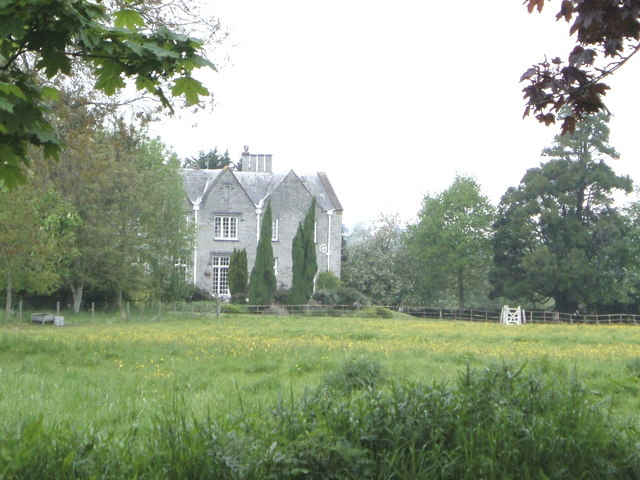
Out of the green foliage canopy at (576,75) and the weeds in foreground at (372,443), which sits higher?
the green foliage canopy at (576,75)

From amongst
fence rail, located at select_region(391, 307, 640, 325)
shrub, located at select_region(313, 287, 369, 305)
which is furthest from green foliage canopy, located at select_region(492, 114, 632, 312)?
shrub, located at select_region(313, 287, 369, 305)

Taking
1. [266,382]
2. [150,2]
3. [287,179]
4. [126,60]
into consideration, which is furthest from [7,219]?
[287,179]

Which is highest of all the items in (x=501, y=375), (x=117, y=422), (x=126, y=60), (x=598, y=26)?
(x=598, y=26)

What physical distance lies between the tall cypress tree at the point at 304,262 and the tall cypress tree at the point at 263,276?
1688 millimetres

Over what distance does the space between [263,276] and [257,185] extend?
467 inches

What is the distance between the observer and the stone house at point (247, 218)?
67.9 m

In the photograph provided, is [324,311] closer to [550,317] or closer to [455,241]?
[550,317]

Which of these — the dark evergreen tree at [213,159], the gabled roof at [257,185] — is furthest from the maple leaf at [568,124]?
the dark evergreen tree at [213,159]

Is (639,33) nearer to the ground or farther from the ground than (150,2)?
nearer to the ground

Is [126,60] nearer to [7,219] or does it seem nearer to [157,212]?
[7,219]

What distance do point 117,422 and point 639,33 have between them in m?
5.85

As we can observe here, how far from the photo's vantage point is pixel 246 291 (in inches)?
2461

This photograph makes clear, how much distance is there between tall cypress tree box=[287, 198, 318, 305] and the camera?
61.7 meters

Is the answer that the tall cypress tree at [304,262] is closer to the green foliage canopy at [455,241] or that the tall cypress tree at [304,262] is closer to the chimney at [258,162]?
the chimney at [258,162]
